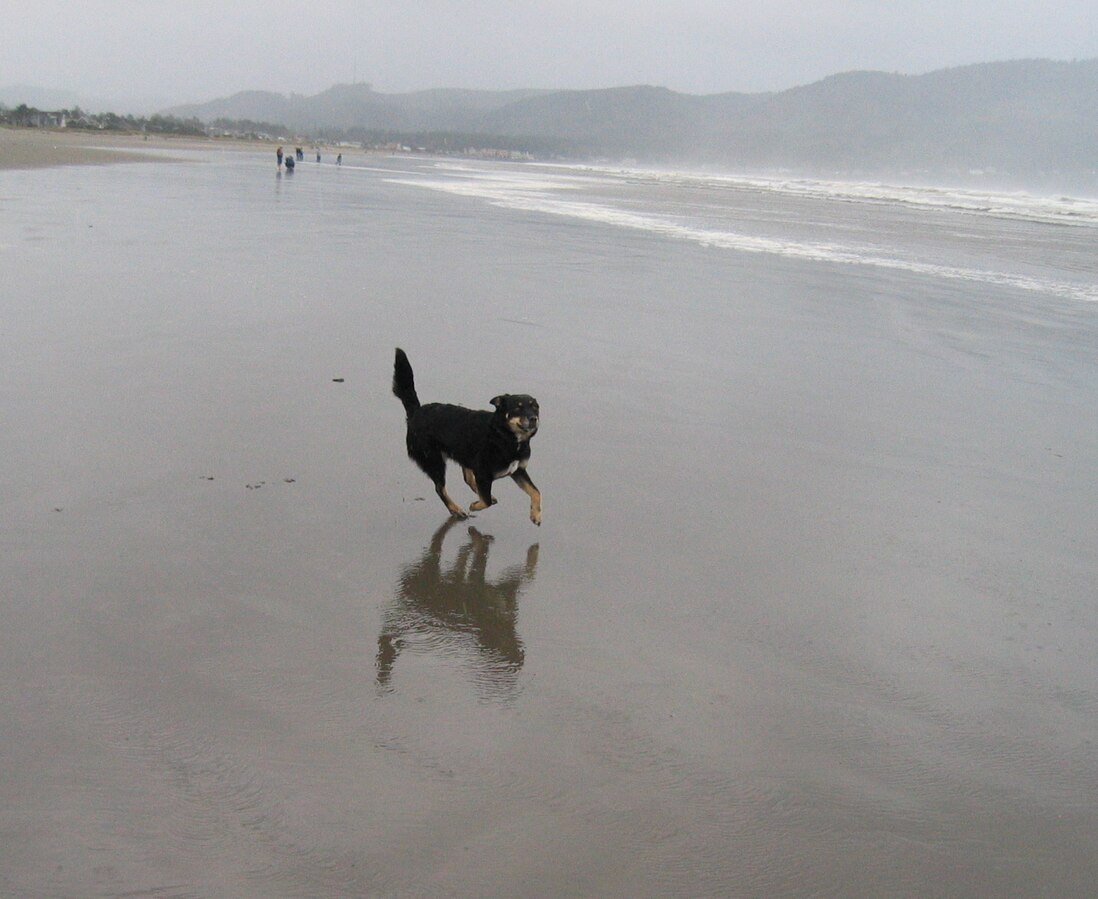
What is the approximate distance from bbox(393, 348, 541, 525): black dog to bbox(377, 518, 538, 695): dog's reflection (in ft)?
1.22

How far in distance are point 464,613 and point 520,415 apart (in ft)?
4.10

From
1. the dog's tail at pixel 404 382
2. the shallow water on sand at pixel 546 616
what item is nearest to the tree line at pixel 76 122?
the shallow water on sand at pixel 546 616

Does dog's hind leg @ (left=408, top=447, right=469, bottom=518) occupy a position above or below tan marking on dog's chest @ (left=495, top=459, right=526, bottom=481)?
below

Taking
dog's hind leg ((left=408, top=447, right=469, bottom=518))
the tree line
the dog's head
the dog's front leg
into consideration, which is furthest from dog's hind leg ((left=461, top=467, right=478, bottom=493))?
the tree line

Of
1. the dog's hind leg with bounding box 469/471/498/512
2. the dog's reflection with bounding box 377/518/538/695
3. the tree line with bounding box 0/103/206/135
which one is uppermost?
the tree line with bounding box 0/103/206/135

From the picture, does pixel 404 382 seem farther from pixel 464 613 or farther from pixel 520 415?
pixel 464 613

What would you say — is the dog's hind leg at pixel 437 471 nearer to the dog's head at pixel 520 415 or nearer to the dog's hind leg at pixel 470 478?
the dog's hind leg at pixel 470 478

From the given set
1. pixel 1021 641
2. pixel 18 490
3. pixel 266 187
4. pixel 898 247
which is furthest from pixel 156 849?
pixel 266 187

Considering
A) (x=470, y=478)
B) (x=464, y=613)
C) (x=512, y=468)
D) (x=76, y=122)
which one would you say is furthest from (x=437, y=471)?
(x=76, y=122)

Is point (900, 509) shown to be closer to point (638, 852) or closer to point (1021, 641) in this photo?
point (1021, 641)

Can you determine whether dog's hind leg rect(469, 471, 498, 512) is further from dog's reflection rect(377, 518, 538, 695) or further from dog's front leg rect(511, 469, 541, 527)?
dog's reflection rect(377, 518, 538, 695)

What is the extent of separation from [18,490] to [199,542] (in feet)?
3.84

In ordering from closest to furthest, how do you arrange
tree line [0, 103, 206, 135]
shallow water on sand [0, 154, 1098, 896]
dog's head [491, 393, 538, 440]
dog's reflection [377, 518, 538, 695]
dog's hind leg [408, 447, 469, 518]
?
shallow water on sand [0, 154, 1098, 896]
dog's reflection [377, 518, 538, 695]
dog's head [491, 393, 538, 440]
dog's hind leg [408, 447, 469, 518]
tree line [0, 103, 206, 135]

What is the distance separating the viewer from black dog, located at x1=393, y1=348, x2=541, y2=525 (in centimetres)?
505
